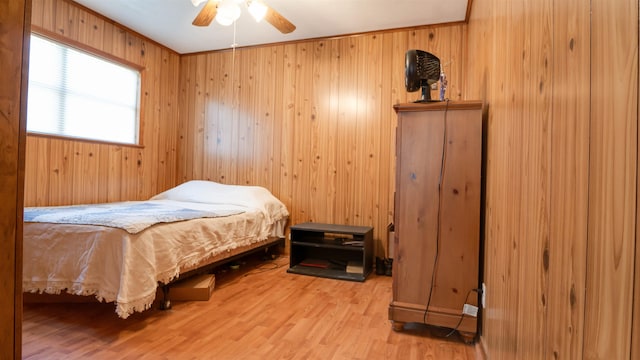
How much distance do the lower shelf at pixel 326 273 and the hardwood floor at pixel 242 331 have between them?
0.36 metres

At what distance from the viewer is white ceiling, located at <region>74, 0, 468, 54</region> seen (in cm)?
293

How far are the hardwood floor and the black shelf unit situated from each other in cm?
48

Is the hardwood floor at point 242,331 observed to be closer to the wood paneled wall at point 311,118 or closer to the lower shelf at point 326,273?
the lower shelf at point 326,273

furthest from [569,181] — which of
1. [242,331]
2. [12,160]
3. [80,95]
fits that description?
[80,95]

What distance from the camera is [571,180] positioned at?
0.60m

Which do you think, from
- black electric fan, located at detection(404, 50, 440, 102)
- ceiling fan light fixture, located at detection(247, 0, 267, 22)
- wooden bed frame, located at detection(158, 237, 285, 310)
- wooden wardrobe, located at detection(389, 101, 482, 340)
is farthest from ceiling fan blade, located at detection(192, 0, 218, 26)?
wooden bed frame, located at detection(158, 237, 285, 310)

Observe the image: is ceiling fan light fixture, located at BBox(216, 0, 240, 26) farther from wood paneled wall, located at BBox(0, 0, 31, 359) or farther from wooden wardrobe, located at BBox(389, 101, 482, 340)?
wood paneled wall, located at BBox(0, 0, 31, 359)

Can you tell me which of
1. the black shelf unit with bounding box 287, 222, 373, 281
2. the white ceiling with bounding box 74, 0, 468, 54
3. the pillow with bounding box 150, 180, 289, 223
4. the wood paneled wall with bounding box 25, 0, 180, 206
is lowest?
the black shelf unit with bounding box 287, 222, 373, 281

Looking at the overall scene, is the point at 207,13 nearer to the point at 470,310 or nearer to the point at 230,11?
the point at 230,11

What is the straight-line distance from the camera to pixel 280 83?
149 inches

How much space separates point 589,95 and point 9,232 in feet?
3.83

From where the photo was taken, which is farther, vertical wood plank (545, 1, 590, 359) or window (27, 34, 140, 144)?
window (27, 34, 140, 144)

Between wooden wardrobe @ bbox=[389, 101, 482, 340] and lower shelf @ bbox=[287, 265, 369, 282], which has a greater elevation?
wooden wardrobe @ bbox=[389, 101, 482, 340]

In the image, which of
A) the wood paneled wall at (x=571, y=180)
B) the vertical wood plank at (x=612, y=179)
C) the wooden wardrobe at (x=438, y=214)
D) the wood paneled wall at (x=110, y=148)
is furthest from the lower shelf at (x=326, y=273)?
the vertical wood plank at (x=612, y=179)
